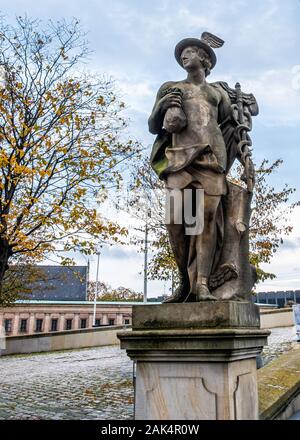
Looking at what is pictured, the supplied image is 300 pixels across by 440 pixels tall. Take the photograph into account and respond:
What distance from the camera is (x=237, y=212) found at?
406cm

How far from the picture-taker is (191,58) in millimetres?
4289

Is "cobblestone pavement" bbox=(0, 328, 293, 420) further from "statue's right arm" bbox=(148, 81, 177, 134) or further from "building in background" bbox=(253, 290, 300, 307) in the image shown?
"building in background" bbox=(253, 290, 300, 307)

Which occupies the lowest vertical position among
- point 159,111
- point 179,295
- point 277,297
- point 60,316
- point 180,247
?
point 60,316

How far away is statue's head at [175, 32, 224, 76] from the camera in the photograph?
4.29 m

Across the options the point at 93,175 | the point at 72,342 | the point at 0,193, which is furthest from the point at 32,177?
the point at 72,342

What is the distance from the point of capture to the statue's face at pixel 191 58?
429 cm

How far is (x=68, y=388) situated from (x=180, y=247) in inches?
292

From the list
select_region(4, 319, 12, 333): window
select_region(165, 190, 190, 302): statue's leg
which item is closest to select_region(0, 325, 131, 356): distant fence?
select_region(165, 190, 190, 302): statue's leg

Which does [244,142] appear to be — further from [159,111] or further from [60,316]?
[60,316]

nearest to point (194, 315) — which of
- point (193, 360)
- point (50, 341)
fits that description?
point (193, 360)

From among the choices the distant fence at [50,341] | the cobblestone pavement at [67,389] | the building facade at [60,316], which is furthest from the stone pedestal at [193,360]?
the building facade at [60,316]

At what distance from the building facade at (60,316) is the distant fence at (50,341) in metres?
35.3

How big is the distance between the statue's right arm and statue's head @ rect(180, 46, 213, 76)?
0.23 metres

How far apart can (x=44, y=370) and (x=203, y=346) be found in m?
11.8
